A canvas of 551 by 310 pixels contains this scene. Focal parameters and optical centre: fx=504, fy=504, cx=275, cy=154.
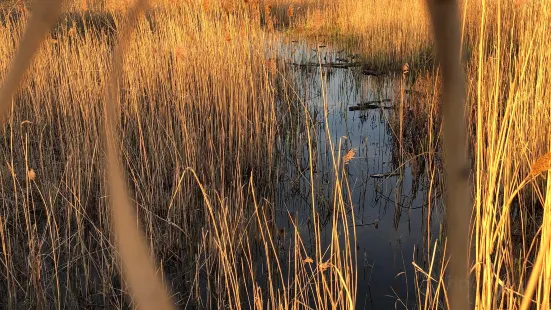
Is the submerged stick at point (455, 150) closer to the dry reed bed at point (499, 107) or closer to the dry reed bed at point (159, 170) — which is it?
the dry reed bed at point (499, 107)

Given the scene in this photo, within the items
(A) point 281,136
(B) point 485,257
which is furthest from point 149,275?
(A) point 281,136

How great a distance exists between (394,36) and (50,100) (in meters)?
3.09

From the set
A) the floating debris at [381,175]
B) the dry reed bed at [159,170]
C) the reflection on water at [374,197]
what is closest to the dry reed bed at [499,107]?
the reflection on water at [374,197]

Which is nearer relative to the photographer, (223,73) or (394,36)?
(223,73)

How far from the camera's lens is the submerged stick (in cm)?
13

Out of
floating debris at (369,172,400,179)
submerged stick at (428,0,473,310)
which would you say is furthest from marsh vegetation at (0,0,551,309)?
submerged stick at (428,0,473,310)

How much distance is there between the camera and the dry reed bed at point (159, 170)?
1.64 meters

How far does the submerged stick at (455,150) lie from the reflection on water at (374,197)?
3.45 ft

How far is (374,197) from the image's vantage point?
2.33m

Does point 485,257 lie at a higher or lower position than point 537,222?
higher

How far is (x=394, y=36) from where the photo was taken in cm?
466

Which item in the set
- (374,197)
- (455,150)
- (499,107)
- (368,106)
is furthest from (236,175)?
(455,150)

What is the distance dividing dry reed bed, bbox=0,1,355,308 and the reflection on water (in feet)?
0.33

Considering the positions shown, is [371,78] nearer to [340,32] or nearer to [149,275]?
[340,32]
